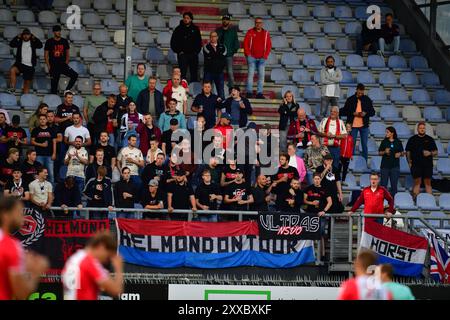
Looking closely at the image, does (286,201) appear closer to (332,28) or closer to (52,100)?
(52,100)

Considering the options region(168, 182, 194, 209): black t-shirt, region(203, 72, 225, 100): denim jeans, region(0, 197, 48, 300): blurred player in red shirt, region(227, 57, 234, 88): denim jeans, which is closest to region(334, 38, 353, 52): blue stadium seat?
region(227, 57, 234, 88): denim jeans

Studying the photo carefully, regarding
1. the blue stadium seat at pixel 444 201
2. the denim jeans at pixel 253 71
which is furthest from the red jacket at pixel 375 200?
the denim jeans at pixel 253 71

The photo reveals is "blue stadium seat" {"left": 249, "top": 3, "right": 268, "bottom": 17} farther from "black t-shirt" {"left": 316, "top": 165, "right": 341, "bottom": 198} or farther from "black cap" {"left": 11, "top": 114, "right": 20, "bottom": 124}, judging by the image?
"black cap" {"left": 11, "top": 114, "right": 20, "bottom": 124}

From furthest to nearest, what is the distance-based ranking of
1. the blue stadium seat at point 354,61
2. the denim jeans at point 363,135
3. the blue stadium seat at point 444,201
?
the blue stadium seat at point 354,61 → the denim jeans at point 363,135 → the blue stadium seat at point 444,201

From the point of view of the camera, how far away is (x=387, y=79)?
26.7 metres

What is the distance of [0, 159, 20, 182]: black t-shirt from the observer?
2106 centimetres

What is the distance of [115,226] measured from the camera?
2055cm

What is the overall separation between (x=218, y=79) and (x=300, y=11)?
4286 mm

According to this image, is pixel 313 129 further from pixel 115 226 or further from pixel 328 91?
pixel 115 226

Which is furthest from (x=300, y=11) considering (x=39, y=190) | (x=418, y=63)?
(x=39, y=190)

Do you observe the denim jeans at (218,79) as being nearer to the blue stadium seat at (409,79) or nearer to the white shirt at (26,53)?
the white shirt at (26,53)

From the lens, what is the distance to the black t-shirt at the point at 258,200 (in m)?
21.2

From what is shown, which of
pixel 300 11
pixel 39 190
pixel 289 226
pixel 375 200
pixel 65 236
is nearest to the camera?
pixel 65 236

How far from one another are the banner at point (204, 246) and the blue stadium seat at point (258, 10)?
8117mm
